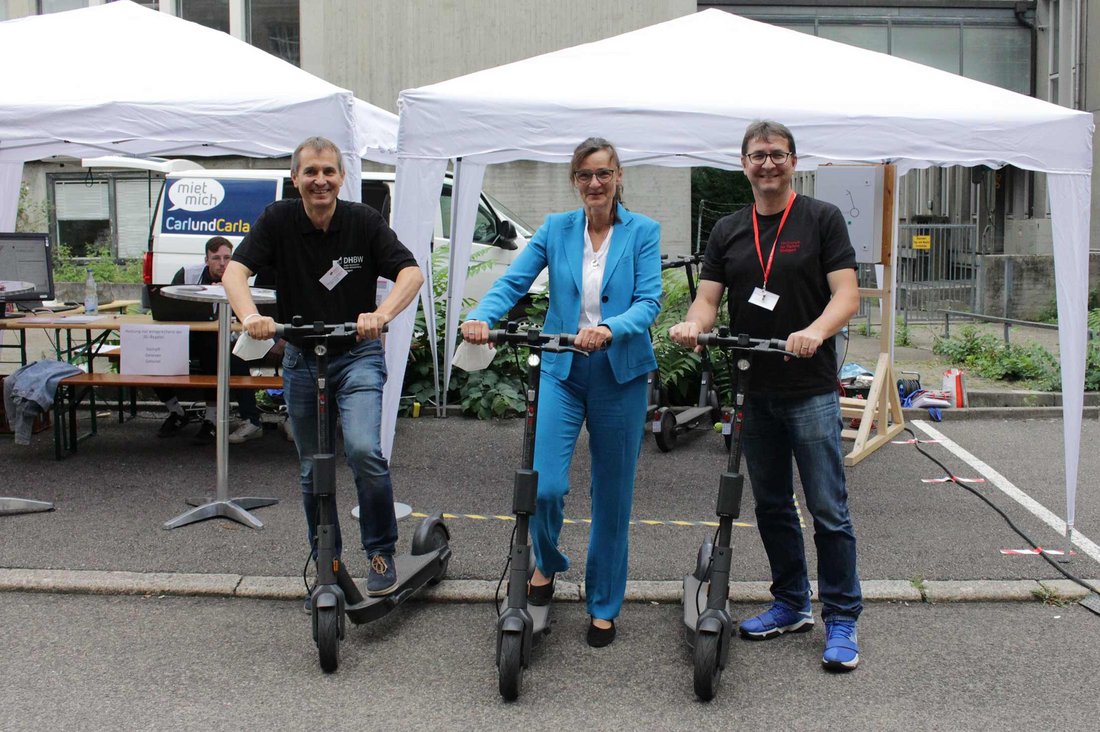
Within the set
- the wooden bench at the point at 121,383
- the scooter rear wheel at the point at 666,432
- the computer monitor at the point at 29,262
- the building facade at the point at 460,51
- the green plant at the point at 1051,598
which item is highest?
the building facade at the point at 460,51

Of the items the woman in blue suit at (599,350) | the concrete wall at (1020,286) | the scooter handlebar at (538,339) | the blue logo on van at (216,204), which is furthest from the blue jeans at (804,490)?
the concrete wall at (1020,286)

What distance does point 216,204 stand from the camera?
453 inches

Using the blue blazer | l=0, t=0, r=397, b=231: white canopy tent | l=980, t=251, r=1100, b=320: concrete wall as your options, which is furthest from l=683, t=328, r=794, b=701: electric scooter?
l=980, t=251, r=1100, b=320: concrete wall

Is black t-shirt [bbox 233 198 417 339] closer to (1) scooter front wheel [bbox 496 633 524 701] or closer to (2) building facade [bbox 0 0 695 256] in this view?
(1) scooter front wheel [bbox 496 633 524 701]

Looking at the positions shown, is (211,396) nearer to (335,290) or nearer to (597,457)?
(335,290)

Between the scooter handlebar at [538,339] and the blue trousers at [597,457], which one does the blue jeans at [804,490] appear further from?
the scooter handlebar at [538,339]

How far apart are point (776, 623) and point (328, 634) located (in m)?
1.81

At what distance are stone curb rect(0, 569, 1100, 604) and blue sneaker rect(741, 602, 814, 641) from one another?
0.42m

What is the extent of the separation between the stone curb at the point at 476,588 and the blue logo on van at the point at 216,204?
22.3 ft

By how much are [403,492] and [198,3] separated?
15.7 meters

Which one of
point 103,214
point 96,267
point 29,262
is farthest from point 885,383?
point 103,214

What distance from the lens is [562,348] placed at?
12.7ft

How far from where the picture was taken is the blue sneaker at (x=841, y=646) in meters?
4.14

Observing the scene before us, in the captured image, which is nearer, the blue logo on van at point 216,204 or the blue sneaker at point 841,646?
the blue sneaker at point 841,646
